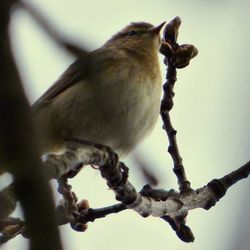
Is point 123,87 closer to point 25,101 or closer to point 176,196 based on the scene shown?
point 176,196

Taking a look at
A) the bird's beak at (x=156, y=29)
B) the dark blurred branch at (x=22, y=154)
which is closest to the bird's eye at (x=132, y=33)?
the bird's beak at (x=156, y=29)

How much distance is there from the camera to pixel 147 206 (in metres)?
3.42

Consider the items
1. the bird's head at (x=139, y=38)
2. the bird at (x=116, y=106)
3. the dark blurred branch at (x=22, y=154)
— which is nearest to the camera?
the dark blurred branch at (x=22, y=154)

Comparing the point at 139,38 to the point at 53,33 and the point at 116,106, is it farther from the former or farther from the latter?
the point at 53,33

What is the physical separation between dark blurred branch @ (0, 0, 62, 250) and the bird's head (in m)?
4.61

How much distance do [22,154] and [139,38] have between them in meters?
4.90

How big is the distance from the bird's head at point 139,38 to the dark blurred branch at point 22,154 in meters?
4.61

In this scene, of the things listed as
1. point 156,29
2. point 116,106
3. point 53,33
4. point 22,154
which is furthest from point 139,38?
point 22,154

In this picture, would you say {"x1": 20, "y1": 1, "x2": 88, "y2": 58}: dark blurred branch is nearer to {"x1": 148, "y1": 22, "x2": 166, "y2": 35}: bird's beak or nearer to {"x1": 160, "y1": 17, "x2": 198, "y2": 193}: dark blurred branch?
{"x1": 160, "y1": 17, "x2": 198, "y2": 193}: dark blurred branch

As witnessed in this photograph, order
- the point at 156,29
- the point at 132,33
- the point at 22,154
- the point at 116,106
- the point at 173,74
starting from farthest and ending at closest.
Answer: the point at 132,33
the point at 156,29
the point at 116,106
the point at 173,74
the point at 22,154

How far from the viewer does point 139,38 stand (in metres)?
5.77

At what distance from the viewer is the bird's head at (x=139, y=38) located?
5.60 metres

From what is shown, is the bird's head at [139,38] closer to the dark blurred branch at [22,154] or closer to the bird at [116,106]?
the bird at [116,106]

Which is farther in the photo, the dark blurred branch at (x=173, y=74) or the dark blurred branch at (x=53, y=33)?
the dark blurred branch at (x=173, y=74)
